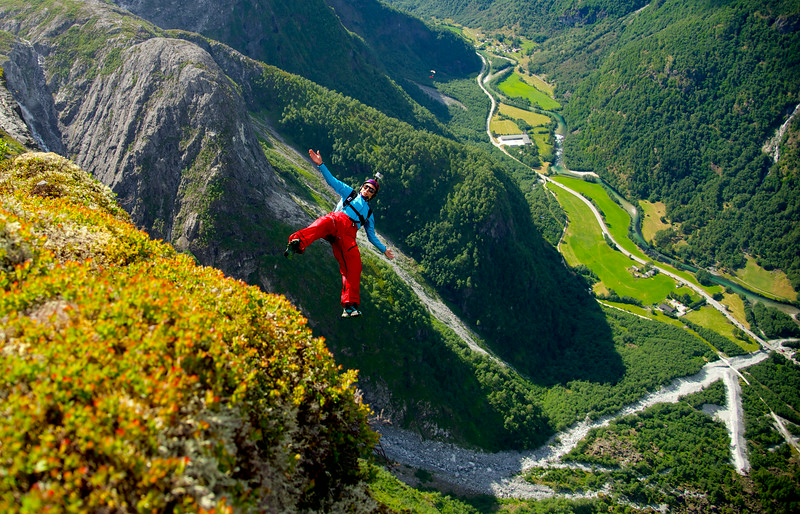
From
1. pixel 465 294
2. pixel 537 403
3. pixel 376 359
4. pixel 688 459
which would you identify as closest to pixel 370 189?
pixel 376 359

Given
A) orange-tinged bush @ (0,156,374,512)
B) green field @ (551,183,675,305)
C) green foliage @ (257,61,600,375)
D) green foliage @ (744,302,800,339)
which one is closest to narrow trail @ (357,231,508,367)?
green foliage @ (257,61,600,375)

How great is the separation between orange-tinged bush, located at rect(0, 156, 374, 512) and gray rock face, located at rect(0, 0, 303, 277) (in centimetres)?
4282

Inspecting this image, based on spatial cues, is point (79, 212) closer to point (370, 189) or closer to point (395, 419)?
point (370, 189)

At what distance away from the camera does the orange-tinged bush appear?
25.0 ft

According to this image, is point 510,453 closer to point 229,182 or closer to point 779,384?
point 229,182

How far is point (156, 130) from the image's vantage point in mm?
58156

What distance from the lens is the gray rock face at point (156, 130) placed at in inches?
2215

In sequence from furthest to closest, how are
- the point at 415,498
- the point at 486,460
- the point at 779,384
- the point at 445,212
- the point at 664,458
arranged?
1. the point at 779,384
2. the point at 445,212
3. the point at 664,458
4. the point at 486,460
5. the point at 415,498

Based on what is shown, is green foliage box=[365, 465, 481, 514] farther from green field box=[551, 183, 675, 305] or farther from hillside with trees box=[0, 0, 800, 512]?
green field box=[551, 183, 675, 305]

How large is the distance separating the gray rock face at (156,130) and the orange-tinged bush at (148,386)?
42.8 m

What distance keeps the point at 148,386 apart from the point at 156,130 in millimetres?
61231

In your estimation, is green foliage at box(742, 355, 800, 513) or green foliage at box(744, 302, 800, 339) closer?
green foliage at box(742, 355, 800, 513)

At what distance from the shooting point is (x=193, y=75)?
203ft

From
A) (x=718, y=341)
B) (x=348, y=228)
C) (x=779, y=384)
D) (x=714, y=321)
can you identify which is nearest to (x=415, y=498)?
(x=348, y=228)
